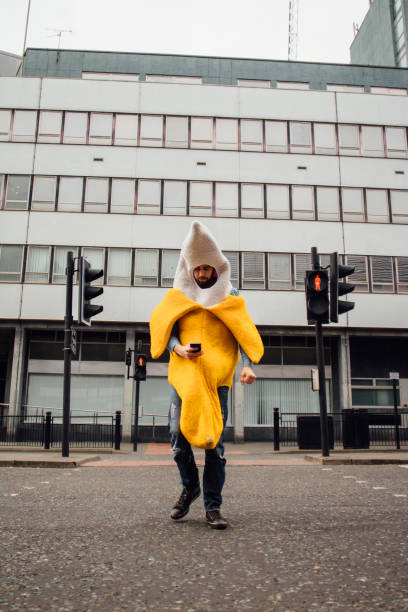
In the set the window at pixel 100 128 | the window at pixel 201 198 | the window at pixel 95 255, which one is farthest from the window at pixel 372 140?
the window at pixel 95 255

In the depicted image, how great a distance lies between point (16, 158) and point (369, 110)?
16.1 m

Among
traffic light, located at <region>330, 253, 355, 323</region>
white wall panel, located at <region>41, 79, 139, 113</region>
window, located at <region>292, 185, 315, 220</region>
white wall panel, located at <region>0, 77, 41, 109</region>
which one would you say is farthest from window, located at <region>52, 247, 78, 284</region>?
traffic light, located at <region>330, 253, 355, 323</region>

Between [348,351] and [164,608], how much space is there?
2224 centimetres

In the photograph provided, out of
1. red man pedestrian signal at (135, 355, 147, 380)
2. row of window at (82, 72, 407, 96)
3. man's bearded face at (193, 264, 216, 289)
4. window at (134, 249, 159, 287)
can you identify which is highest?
row of window at (82, 72, 407, 96)

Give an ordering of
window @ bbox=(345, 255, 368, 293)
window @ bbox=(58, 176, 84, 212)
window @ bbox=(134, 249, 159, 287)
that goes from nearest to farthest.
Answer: window @ bbox=(134, 249, 159, 287)
window @ bbox=(345, 255, 368, 293)
window @ bbox=(58, 176, 84, 212)

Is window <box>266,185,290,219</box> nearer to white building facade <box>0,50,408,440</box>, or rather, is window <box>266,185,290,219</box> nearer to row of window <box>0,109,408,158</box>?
white building facade <box>0,50,408,440</box>

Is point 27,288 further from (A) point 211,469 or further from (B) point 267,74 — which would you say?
(A) point 211,469

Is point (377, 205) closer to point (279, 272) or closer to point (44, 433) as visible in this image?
point (279, 272)

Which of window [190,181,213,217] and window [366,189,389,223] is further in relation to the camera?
window [366,189,389,223]

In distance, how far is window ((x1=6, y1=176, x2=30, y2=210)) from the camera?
2366 cm

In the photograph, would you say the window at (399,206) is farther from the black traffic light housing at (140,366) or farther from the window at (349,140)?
the black traffic light housing at (140,366)

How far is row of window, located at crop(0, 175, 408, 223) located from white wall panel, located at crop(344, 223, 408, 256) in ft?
1.24

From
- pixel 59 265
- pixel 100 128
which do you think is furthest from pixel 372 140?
pixel 59 265

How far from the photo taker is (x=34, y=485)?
6.00 metres
